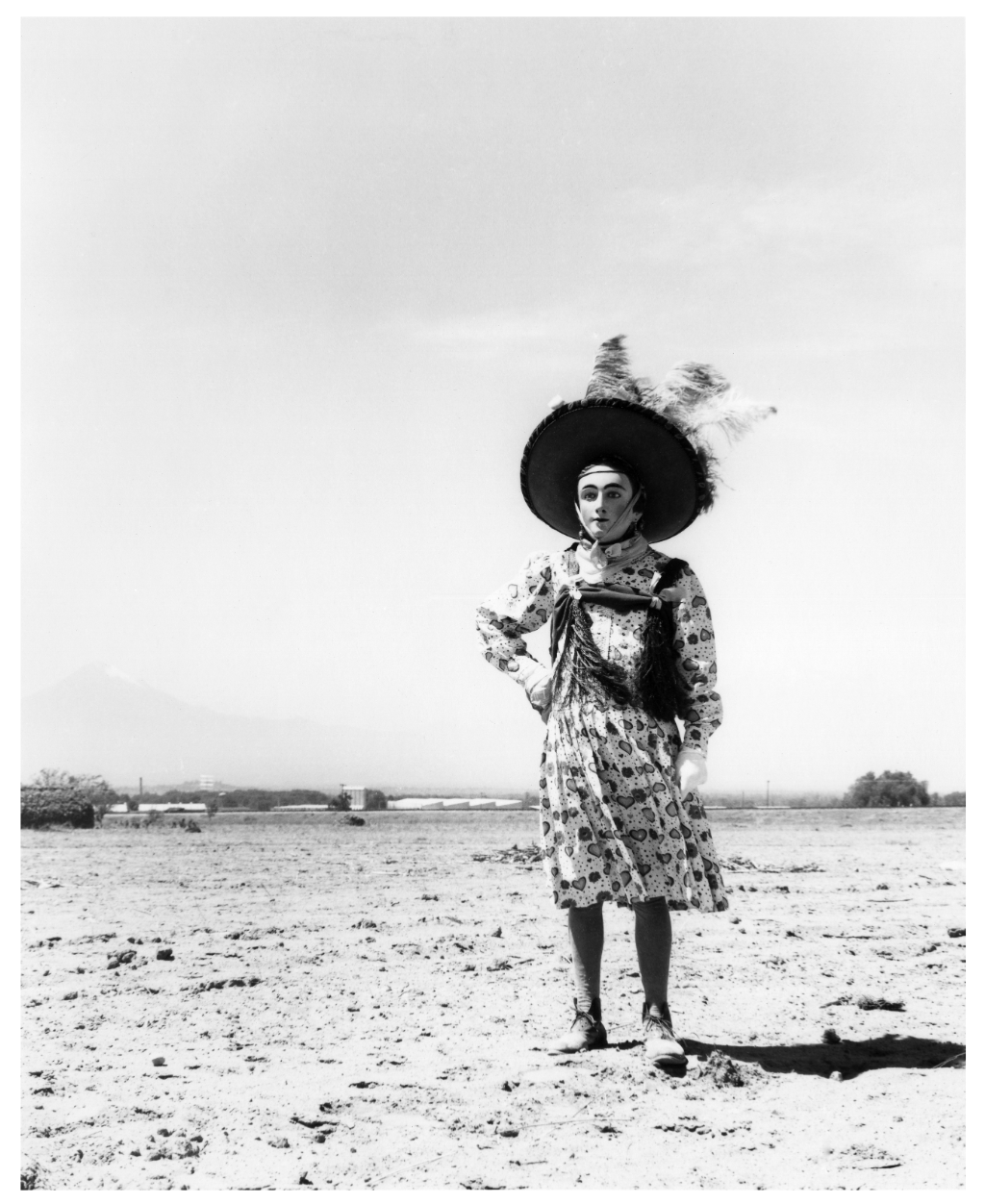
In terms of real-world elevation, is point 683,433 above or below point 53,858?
above

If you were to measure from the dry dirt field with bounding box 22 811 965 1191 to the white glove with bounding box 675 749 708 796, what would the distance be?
35.2 inches

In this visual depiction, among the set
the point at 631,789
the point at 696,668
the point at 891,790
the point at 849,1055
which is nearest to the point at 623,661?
the point at 696,668

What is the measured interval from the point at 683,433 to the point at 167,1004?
10.2 feet

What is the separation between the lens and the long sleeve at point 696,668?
3.82 m

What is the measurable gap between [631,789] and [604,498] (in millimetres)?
1036

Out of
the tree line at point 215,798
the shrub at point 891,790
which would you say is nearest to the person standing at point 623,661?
the tree line at point 215,798

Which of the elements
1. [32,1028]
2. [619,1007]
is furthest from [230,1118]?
[619,1007]

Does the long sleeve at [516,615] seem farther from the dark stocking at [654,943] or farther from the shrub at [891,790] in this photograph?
the shrub at [891,790]

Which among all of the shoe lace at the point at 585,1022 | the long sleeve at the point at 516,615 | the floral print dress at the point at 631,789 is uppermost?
the long sleeve at the point at 516,615

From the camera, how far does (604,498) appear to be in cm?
397

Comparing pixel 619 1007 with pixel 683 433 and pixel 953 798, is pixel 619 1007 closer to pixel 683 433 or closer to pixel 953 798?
pixel 683 433

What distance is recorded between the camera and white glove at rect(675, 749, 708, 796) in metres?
3.68

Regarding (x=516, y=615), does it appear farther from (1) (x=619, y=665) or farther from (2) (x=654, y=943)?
(2) (x=654, y=943)

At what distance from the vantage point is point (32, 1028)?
422 centimetres
